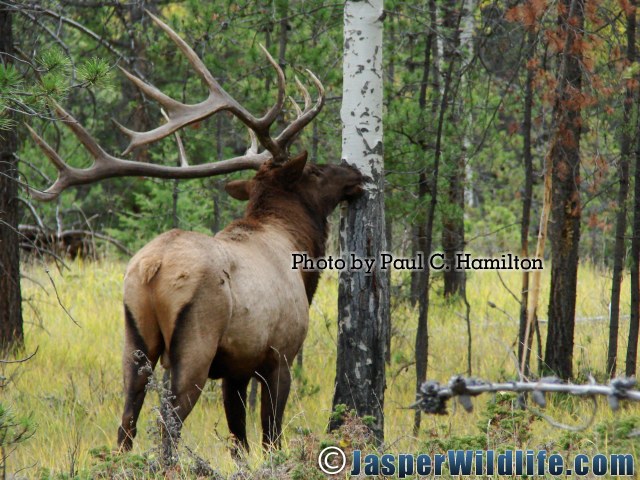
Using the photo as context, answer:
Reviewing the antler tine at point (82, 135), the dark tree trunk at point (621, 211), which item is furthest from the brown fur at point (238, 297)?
the dark tree trunk at point (621, 211)

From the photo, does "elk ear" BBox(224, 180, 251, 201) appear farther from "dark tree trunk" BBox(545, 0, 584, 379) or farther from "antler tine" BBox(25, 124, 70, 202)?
"dark tree trunk" BBox(545, 0, 584, 379)

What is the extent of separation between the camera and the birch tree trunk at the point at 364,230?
5.72 m

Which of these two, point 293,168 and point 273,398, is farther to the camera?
point 293,168

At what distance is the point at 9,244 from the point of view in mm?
7895

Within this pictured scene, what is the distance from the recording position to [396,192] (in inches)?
329

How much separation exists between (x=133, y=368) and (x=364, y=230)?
1831 millimetres

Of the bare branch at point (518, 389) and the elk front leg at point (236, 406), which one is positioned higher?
the bare branch at point (518, 389)

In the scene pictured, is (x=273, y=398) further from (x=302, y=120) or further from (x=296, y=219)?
(x=302, y=120)

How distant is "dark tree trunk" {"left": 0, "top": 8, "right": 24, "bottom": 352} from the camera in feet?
24.5

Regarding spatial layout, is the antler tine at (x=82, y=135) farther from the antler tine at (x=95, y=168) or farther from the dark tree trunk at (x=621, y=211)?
the dark tree trunk at (x=621, y=211)

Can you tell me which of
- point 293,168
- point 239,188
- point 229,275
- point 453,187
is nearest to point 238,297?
point 229,275

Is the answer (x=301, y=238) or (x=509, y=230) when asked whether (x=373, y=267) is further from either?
(x=509, y=230)
